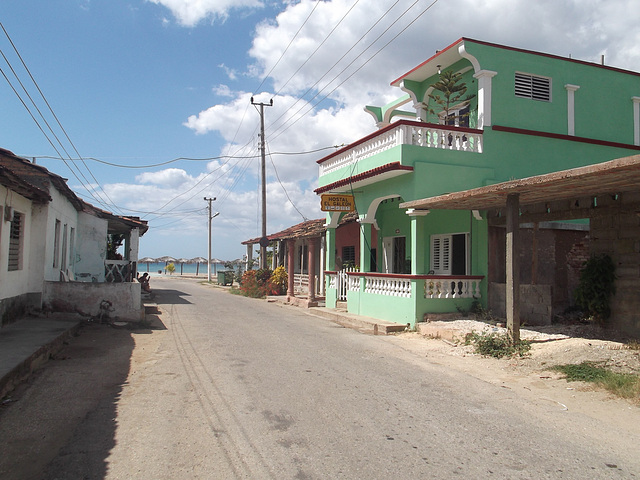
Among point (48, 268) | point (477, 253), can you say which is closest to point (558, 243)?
point (477, 253)

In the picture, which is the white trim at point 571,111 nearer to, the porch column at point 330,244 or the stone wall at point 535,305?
the stone wall at point 535,305

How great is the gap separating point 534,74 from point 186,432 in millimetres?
14143

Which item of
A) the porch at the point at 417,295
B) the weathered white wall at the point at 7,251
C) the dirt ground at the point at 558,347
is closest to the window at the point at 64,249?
the weathered white wall at the point at 7,251

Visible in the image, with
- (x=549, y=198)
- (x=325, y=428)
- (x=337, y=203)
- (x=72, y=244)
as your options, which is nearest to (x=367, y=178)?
(x=337, y=203)

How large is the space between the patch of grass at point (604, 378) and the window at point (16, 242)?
36.7 ft

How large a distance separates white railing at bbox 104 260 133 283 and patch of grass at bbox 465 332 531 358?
15596 millimetres

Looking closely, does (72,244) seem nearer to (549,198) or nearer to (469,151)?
(469,151)

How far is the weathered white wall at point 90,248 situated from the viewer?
20094mm

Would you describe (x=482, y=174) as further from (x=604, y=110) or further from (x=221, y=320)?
(x=221, y=320)

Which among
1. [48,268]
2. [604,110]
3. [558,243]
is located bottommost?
[48,268]

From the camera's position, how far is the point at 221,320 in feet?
48.8

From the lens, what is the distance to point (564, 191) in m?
9.52

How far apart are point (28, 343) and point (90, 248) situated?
A: 1288 centimetres

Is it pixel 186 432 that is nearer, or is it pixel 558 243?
pixel 186 432
